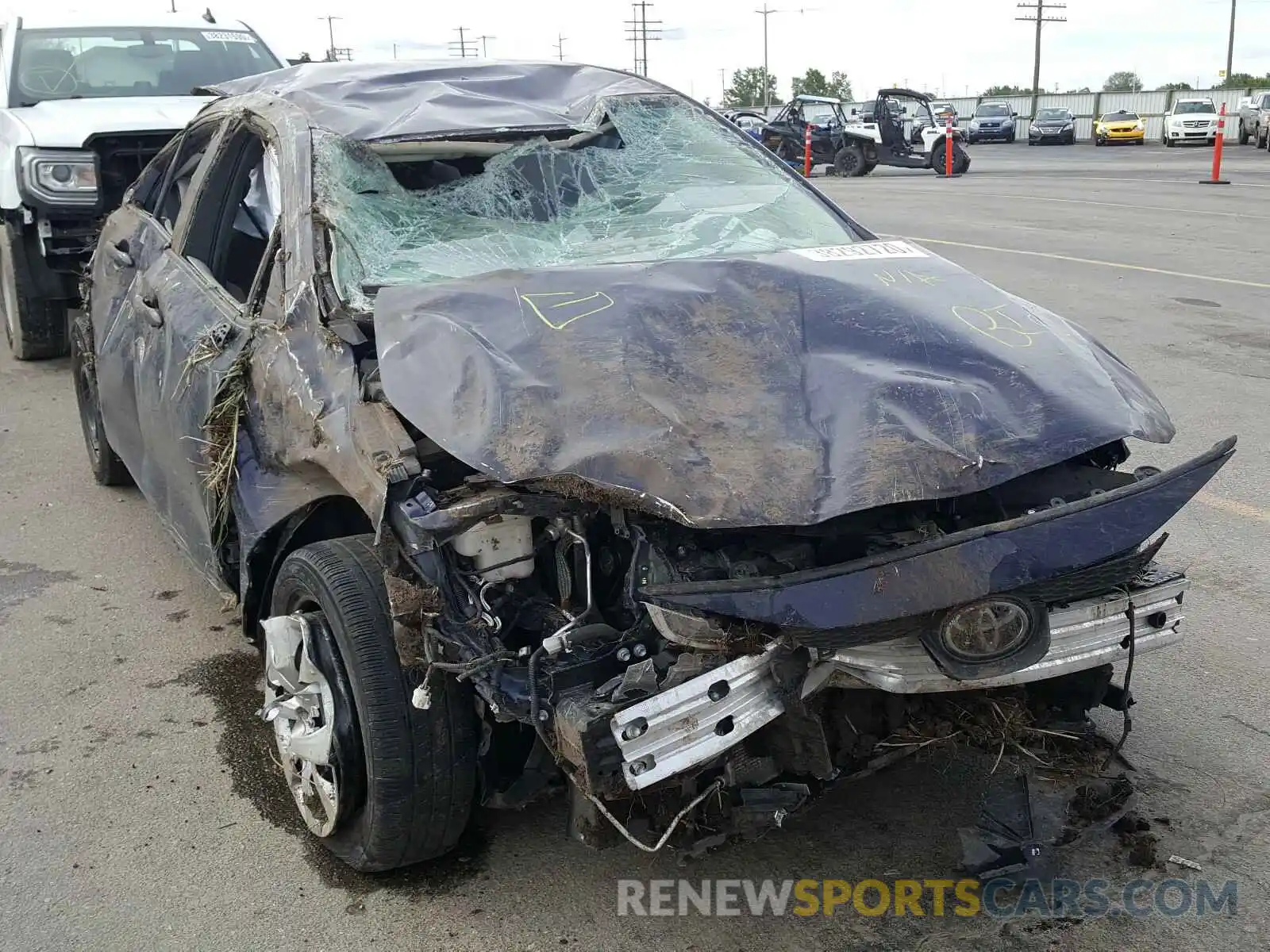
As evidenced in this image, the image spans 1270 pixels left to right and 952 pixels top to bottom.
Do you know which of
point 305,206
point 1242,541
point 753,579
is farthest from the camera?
point 1242,541

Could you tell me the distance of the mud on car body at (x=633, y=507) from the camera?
7.64ft

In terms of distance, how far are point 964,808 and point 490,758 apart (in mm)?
1250

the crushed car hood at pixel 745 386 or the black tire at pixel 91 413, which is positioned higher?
the crushed car hood at pixel 745 386

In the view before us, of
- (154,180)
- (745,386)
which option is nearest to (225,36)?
(154,180)

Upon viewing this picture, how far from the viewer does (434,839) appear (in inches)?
109

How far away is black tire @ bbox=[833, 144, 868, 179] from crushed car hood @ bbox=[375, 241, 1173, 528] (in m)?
25.7

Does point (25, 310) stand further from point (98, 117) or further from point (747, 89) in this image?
point (747, 89)

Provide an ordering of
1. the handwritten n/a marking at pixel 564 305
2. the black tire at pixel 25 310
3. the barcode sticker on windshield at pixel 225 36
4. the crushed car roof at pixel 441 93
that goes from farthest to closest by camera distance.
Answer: the barcode sticker on windshield at pixel 225 36 < the black tire at pixel 25 310 < the crushed car roof at pixel 441 93 < the handwritten n/a marking at pixel 564 305

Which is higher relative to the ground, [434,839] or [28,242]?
[28,242]

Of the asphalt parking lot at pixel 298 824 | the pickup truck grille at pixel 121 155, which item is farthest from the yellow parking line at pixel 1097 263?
the pickup truck grille at pixel 121 155

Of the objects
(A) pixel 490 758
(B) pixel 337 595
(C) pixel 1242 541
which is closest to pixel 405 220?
(B) pixel 337 595

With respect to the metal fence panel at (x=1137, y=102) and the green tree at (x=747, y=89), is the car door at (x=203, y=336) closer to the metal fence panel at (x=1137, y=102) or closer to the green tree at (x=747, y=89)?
the metal fence panel at (x=1137, y=102)

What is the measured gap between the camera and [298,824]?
313 cm

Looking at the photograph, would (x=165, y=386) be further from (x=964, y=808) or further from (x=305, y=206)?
(x=964, y=808)
